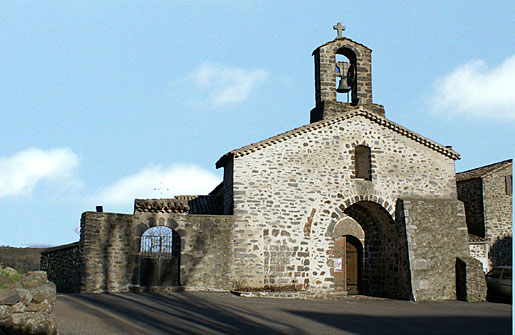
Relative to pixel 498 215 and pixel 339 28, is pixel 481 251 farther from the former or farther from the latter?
pixel 339 28

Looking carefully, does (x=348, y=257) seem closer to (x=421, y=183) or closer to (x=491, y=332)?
(x=421, y=183)

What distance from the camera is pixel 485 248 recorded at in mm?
23375

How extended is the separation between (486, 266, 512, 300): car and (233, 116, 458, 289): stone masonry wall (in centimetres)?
305

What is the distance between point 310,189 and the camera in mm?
16516

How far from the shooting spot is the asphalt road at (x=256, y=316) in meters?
9.16

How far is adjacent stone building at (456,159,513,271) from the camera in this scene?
23430 millimetres

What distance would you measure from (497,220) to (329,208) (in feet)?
39.9

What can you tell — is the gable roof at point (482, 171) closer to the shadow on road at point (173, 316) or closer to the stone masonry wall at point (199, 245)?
the stone masonry wall at point (199, 245)

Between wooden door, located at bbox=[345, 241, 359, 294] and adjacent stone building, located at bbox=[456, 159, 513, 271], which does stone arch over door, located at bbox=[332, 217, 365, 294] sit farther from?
adjacent stone building, located at bbox=[456, 159, 513, 271]

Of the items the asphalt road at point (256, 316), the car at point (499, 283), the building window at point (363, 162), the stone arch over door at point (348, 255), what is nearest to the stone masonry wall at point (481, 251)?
the car at point (499, 283)

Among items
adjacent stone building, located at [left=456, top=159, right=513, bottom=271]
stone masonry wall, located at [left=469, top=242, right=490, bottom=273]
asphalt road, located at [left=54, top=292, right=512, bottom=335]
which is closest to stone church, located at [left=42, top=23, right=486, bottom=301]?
asphalt road, located at [left=54, top=292, right=512, bottom=335]

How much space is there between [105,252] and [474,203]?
18.6m

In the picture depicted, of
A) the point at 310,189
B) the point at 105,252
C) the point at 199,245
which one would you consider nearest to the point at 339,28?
the point at 310,189

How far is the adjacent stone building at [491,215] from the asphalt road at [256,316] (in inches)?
360
